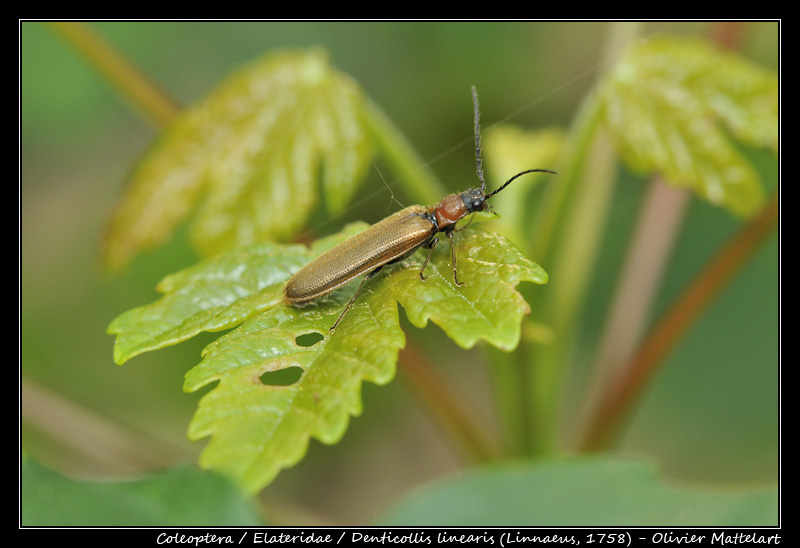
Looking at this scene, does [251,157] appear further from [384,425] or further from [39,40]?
[39,40]

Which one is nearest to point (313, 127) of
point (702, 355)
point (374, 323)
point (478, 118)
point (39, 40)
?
point (478, 118)

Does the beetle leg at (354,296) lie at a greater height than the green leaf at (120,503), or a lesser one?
greater

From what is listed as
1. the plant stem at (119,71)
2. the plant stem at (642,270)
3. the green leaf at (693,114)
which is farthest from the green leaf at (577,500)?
the plant stem at (119,71)

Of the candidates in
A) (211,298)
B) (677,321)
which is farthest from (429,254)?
(677,321)

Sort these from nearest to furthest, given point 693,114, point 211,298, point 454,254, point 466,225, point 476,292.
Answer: point 476,292 < point 211,298 < point 454,254 < point 466,225 < point 693,114

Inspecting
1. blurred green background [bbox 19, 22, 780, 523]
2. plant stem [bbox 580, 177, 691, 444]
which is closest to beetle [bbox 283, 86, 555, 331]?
blurred green background [bbox 19, 22, 780, 523]

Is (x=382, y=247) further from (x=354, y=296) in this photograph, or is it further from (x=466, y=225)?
(x=466, y=225)

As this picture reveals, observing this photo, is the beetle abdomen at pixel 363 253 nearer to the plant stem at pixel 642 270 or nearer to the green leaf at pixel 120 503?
the green leaf at pixel 120 503

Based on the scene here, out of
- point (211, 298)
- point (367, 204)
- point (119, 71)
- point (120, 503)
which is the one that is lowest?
point (120, 503)
